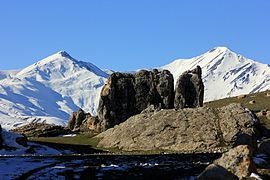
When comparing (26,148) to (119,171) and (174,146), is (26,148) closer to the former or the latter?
→ (174,146)

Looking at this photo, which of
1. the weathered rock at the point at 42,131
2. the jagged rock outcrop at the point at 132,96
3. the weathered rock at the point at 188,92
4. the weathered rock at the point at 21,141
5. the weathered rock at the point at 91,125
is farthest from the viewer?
the weathered rock at the point at 91,125

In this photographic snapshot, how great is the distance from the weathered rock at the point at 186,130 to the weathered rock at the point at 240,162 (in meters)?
42.4

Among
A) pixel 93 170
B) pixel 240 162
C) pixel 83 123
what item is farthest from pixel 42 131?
pixel 240 162

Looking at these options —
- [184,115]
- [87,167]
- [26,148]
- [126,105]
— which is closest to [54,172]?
[87,167]

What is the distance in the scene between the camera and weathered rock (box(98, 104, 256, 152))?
9012cm

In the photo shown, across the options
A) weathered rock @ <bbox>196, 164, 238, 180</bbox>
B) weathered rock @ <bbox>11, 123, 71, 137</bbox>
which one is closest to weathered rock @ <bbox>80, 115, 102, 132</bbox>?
weathered rock @ <bbox>11, 123, 71, 137</bbox>

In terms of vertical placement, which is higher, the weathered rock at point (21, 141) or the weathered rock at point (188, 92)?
the weathered rock at point (188, 92)

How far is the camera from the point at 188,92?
13200 centimetres

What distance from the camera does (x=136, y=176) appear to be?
50.4 metres

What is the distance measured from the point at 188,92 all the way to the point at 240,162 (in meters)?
88.3

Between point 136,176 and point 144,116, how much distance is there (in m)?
56.1

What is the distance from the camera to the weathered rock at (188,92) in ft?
425

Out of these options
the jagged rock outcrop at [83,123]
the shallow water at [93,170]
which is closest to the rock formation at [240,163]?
the shallow water at [93,170]

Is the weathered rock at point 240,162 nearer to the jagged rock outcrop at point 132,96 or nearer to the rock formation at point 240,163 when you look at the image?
the rock formation at point 240,163
